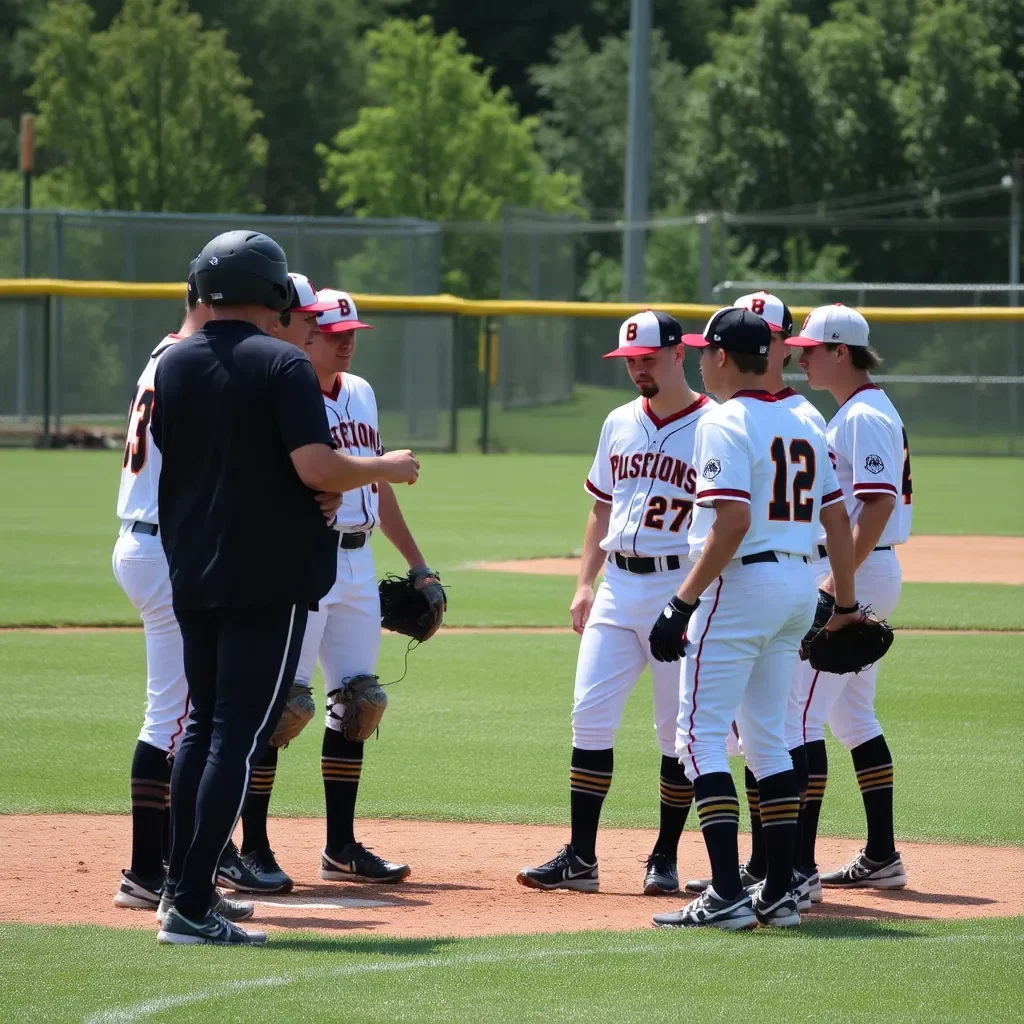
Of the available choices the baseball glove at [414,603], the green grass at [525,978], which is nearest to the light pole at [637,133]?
the baseball glove at [414,603]

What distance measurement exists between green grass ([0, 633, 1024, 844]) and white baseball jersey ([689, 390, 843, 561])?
2.00 meters

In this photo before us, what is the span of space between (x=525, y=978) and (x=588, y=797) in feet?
4.81

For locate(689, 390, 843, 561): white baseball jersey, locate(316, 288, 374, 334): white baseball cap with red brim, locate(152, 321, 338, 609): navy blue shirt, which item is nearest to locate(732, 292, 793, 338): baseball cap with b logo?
locate(689, 390, 843, 561): white baseball jersey

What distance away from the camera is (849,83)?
42.8 metres

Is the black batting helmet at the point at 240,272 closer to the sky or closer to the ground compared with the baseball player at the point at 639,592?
closer to the sky

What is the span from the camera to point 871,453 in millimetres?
5426

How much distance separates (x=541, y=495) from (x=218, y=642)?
15.9 m

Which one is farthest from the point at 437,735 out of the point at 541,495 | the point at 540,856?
the point at 541,495

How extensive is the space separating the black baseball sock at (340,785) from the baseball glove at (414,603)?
0.50 metres

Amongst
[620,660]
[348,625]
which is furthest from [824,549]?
[348,625]

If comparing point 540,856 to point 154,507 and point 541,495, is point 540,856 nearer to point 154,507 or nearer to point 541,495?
point 154,507

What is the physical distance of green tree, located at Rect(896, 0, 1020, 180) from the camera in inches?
1633

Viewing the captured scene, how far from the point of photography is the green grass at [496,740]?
6.72 metres

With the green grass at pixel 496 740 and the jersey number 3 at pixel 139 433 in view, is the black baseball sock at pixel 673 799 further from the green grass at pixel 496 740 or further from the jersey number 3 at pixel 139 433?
the jersey number 3 at pixel 139 433
